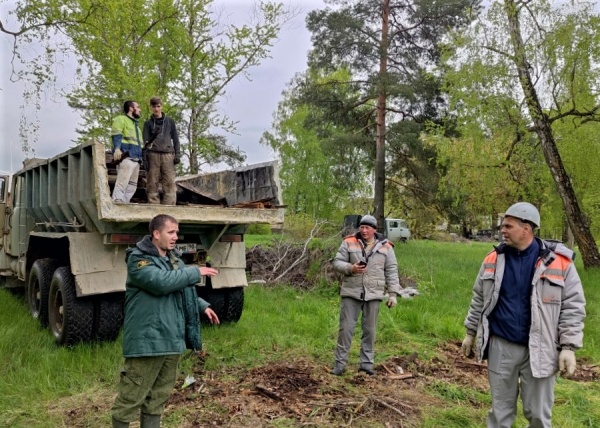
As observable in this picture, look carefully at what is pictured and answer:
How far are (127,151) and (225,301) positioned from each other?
7.38 ft

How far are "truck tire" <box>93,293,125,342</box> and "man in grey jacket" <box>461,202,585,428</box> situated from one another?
3781 mm

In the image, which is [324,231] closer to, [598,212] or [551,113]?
[551,113]

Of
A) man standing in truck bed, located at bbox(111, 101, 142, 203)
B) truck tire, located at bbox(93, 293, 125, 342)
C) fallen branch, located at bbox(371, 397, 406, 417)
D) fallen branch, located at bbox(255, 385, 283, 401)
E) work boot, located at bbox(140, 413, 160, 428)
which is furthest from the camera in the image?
man standing in truck bed, located at bbox(111, 101, 142, 203)

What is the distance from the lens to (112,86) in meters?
10.5

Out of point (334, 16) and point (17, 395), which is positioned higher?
point (334, 16)

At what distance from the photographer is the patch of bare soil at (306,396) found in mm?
3881

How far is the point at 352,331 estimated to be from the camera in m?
5.12

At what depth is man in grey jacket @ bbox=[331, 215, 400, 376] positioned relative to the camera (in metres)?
5.06

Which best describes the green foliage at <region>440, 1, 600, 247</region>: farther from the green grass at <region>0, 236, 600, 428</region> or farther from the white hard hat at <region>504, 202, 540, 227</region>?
the white hard hat at <region>504, 202, 540, 227</region>

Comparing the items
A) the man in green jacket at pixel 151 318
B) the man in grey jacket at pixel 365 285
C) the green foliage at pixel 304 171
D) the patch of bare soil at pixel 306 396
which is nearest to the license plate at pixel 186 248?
the patch of bare soil at pixel 306 396

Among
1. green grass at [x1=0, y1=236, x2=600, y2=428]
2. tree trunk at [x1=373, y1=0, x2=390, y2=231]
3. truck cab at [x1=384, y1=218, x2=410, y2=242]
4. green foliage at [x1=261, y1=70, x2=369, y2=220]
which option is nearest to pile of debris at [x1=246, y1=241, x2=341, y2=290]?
green grass at [x1=0, y1=236, x2=600, y2=428]

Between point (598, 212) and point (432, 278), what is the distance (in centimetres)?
896

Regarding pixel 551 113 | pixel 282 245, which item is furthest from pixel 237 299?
pixel 551 113

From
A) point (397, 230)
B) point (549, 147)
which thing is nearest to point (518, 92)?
point (549, 147)
